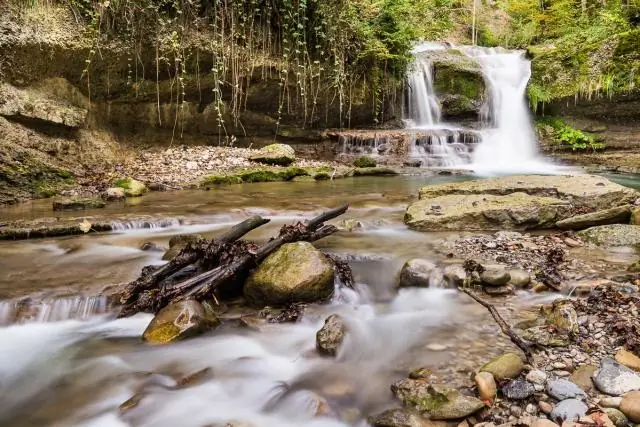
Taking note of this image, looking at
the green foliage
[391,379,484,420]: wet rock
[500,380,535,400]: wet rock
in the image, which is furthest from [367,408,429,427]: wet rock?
the green foliage

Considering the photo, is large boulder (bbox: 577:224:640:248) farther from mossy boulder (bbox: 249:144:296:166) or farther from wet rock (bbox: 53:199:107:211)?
mossy boulder (bbox: 249:144:296:166)

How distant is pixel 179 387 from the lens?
9.18 ft

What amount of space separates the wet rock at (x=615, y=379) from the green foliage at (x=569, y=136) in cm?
1277

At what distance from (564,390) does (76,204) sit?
6.96 metres

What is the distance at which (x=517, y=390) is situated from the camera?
7.78 feet

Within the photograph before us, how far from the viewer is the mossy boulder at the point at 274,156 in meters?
11.5

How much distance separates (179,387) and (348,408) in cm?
105

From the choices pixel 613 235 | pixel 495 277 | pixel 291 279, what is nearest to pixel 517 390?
pixel 495 277

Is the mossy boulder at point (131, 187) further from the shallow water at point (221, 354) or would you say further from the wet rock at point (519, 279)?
the wet rock at point (519, 279)

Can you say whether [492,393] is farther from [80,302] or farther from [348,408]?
[80,302]

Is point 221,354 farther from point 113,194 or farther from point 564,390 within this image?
point 113,194

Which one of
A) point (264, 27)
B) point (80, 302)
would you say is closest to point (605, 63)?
point (264, 27)

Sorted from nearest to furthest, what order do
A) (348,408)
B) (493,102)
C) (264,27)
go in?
(348,408), (264,27), (493,102)

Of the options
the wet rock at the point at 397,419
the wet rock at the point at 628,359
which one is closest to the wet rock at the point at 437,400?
the wet rock at the point at 397,419
